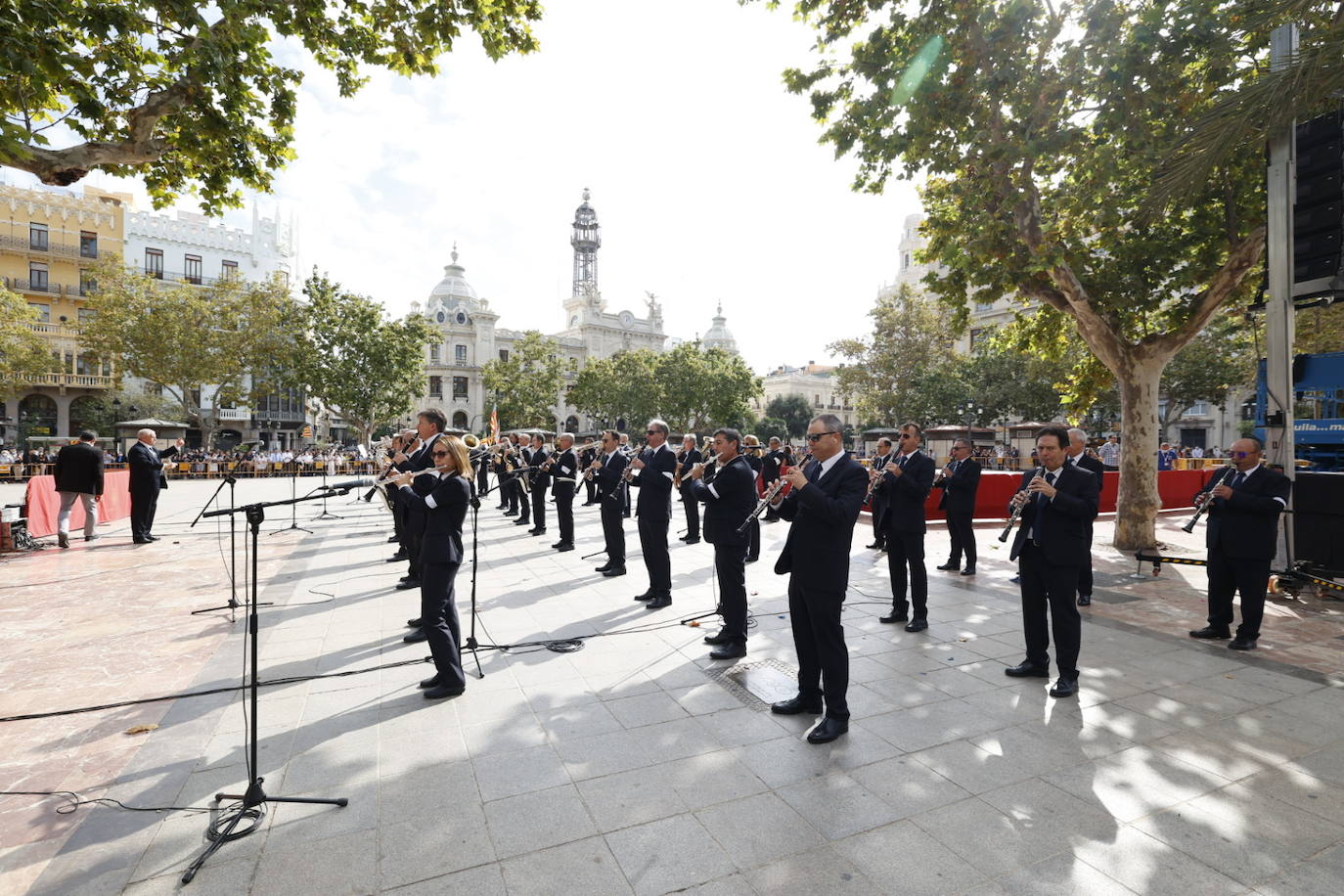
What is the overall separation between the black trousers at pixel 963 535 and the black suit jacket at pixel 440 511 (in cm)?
755

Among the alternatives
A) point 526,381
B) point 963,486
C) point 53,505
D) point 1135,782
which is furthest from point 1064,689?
point 526,381

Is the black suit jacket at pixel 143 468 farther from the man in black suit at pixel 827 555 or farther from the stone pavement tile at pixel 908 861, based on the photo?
the stone pavement tile at pixel 908 861

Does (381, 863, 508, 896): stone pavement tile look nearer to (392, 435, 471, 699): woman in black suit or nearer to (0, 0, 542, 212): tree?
(392, 435, 471, 699): woman in black suit

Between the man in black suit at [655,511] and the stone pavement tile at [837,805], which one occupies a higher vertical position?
the man in black suit at [655,511]

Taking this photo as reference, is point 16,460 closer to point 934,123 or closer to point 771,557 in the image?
point 771,557

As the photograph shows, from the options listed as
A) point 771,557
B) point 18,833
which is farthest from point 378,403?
point 18,833

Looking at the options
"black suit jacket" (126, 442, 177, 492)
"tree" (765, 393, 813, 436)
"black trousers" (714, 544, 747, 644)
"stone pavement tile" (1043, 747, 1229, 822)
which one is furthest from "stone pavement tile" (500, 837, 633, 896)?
"tree" (765, 393, 813, 436)

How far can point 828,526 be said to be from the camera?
14.1ft

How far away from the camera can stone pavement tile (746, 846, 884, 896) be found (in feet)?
9.13

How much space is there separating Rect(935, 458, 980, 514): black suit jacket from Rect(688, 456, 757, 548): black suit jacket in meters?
4.45

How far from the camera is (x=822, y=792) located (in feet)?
11.6

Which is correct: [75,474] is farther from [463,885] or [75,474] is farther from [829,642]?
[829,642]

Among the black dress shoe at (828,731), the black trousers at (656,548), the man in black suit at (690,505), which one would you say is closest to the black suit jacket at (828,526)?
the black dress shoe at (828,731)

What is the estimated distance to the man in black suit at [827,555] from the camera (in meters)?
4.15
